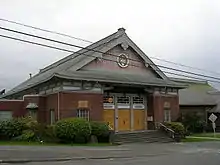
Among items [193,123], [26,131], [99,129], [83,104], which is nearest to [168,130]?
[83,104]

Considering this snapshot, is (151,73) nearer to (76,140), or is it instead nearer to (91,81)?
(91,81)

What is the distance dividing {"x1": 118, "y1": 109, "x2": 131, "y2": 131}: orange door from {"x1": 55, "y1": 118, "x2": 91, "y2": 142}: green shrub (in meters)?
8.78

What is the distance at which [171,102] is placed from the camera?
40.8 meters

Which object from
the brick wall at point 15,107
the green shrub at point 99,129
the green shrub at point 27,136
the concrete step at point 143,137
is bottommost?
the concrete step at point 143,137

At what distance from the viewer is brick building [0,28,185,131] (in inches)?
1324

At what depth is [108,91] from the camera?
122 feet

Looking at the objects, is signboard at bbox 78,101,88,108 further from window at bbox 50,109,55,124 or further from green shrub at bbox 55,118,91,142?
green shrub at bbox 55,118,91,142

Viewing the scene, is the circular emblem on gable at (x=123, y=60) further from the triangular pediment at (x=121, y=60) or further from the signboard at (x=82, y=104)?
the signboard at (x=82, y=104)

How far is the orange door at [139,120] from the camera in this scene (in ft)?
128

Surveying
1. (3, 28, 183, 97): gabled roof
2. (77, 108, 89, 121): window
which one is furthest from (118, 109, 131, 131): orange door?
(77, 108, 89, 121): window

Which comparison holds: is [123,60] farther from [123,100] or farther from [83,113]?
[83,113]

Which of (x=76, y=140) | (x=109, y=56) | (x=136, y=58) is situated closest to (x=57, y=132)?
(x=76, y=140)

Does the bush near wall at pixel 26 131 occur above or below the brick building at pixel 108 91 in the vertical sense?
below

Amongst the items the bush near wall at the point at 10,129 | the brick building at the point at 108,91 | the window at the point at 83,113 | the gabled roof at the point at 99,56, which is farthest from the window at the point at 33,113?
the bush near wall at the point at 10,129
